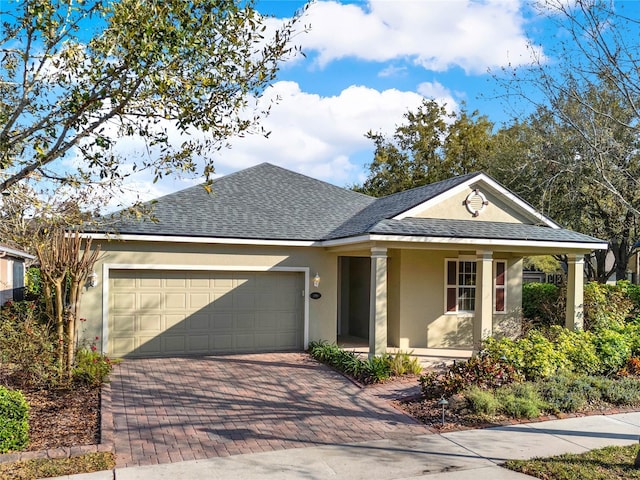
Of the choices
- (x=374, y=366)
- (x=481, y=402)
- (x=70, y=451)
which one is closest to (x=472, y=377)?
(x=481, y=402)

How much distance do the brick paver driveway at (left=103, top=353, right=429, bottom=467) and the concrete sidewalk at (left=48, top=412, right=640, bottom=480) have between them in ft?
0.97

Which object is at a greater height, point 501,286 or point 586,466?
point 501,286

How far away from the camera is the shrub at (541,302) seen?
16.7 metres

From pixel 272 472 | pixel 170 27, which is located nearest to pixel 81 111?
pixel 170 27

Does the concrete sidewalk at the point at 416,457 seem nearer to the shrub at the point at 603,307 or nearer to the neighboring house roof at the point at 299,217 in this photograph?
the neighboring house roof at the point at 299,217

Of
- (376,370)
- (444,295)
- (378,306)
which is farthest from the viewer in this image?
(444,295)

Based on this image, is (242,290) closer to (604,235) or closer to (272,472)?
(272,472)

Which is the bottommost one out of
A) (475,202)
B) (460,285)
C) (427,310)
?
(427,310)

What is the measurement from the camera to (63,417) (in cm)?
768

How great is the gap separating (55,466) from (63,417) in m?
1.90

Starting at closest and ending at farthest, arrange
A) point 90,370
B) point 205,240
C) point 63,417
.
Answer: point 63,417
point 90,370
point 205,240

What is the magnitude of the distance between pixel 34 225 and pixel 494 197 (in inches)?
421

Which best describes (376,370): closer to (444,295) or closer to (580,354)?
(580,354)

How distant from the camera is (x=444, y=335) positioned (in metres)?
14.5
